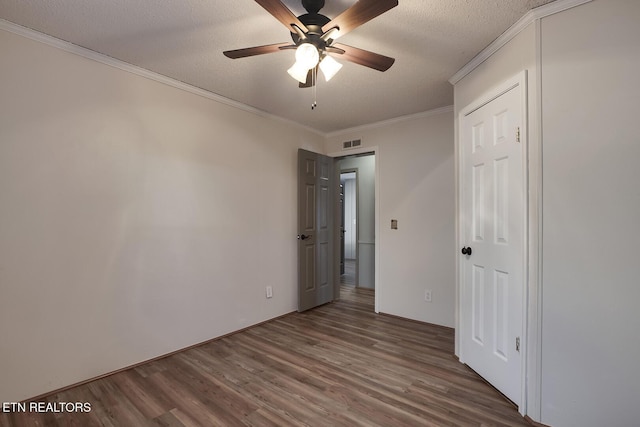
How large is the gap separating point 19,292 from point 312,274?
9.07 ft

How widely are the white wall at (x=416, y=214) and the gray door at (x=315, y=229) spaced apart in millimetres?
761

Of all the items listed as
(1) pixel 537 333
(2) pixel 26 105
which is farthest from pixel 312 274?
(2) pixel 26 105

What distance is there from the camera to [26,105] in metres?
1.89

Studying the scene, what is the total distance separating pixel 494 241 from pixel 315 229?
2.28 metres

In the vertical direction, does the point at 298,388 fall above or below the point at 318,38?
below

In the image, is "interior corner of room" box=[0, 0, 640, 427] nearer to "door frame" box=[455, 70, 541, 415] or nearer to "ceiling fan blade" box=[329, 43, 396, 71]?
"door frame" box=[455, 70, 541, 415]

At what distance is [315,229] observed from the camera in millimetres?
3908

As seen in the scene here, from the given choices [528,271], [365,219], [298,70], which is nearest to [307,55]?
[298,70]

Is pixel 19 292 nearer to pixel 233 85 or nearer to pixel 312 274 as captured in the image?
pixel 233 85

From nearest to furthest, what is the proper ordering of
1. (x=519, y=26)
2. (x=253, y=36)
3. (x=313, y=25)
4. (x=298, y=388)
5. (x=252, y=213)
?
(x=313, y=25), (x=519, y=26), (x=253, y=36), (x=298, y=388), (x=252, y=213)

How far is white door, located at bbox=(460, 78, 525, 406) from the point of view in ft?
6.03

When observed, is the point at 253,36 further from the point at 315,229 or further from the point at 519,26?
the point at 315,229

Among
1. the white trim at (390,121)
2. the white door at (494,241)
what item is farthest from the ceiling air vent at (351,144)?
the white door at (494,241)

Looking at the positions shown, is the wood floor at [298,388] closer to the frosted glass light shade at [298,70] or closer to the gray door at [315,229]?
the gray door at [315,229]
